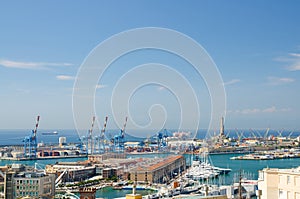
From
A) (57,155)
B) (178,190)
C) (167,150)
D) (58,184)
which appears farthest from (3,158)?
(178,190)

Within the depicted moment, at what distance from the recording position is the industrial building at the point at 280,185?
188 cm

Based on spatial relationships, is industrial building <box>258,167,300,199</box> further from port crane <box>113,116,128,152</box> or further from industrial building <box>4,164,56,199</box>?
port crane <box>113,116,128,152</box>

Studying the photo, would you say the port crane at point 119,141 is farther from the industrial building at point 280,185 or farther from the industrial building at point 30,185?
the industrial building at point 280,185

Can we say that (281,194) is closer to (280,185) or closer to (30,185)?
(280,185)

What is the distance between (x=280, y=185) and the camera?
1.97m

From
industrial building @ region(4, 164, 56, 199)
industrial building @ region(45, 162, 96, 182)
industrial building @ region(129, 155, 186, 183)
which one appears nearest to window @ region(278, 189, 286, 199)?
industrial building @ region(4, 164, 56, 199)

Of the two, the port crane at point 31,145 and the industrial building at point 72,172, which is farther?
the port crane at point 31,145

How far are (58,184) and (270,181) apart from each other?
1092cm

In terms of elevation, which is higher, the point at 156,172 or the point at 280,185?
the point at 280,185

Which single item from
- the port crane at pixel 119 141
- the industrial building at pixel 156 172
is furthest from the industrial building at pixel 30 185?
the port crane at pixel 119 141

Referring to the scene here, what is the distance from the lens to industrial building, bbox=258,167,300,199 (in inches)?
73.9

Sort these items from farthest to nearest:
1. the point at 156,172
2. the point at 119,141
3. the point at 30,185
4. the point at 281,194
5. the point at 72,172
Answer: the point at 119,141 → the point at 72,172 → the point at 156,172 → the point at 30,185 → the point at 281,194

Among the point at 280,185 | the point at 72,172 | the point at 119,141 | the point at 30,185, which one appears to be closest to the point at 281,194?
the point at 280,185

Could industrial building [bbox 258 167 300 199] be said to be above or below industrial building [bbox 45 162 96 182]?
above
